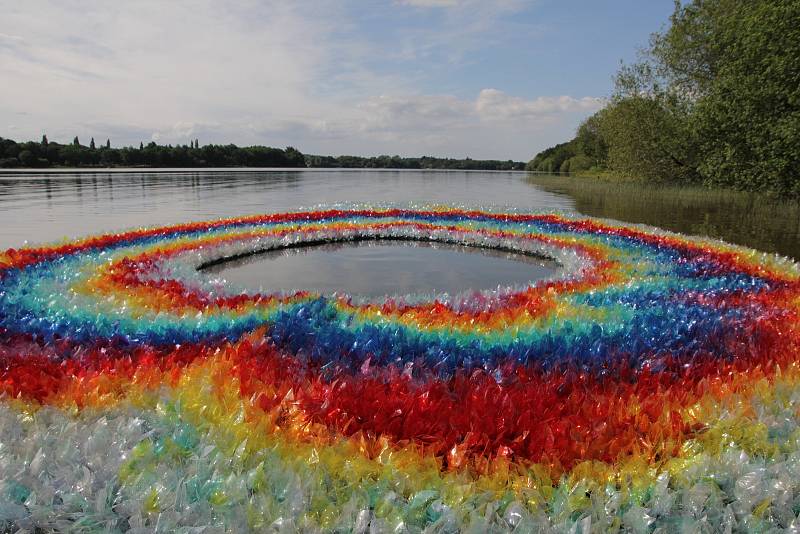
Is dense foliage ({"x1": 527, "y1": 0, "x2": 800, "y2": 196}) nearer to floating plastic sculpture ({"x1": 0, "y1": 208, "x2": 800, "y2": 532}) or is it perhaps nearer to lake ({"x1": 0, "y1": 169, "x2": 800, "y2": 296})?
lake ({"x1": 0, "y1": 169, "x2": 800, "y2": 296})

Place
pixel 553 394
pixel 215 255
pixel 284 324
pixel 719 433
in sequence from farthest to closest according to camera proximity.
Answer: pixel 215 255 < pixel 284 324 < pixel 553 394 < pixel 719 433

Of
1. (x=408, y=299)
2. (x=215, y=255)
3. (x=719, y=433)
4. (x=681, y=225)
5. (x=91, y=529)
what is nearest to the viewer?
(x=91, y=529)

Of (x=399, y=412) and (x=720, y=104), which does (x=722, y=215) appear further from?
(x=399, y=412)

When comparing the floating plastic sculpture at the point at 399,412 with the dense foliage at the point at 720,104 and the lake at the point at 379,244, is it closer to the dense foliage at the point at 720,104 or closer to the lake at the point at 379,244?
the lake at the point at 379,244

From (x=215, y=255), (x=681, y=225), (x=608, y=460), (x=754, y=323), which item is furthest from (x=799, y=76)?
(x=608, y=460)

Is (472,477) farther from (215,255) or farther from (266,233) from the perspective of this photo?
(266,233)

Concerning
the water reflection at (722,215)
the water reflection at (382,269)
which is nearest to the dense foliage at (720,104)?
the water reflection at (722,215)
